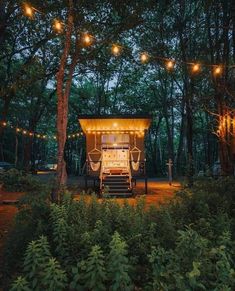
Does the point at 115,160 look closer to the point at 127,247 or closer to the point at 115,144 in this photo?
A: the point at 115,144

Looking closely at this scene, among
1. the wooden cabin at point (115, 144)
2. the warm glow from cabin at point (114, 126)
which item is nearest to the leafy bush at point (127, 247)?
the wooden cabin at point (115, 144)

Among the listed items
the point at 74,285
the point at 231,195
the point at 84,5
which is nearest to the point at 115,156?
the point at 84,5

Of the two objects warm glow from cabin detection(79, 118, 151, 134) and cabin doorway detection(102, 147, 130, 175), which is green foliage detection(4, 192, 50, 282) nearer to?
cabin doorway detection(102, 147, 130, 175)

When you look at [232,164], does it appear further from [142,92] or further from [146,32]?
[142,92]

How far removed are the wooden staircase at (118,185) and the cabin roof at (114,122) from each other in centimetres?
408

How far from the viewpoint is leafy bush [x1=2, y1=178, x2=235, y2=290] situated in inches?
156

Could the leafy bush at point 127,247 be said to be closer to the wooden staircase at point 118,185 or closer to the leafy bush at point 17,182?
the wooden staircase at point 118,185

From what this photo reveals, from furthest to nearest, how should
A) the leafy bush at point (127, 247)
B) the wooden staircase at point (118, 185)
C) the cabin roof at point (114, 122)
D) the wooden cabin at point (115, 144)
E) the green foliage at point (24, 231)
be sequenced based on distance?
A: the cabin roof at point (114, 122) → the wooden cabin at point (115, 144) → the wooden staircase at point (118, 185) → the green foliage at point (24, 231) → the leafy bush at point (127, 247)

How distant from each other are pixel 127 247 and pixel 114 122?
636 inches

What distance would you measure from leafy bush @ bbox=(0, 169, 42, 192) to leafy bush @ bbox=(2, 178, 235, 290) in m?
11.8

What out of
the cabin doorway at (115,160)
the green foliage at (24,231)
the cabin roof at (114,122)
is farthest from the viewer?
the cabin roof at (114,122)

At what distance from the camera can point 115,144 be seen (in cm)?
2175

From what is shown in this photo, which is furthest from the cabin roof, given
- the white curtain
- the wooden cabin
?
the white curtain

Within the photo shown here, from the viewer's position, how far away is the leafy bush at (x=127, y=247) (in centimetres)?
396
